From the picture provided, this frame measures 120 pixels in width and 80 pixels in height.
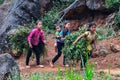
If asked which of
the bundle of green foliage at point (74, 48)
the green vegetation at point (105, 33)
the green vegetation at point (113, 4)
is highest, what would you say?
the green vegetation at point (113, 4)

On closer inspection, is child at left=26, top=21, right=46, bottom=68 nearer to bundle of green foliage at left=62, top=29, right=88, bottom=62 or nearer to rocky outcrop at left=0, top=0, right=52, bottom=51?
bundle of green foliage at left=62, top=29, right=88, bottom=62

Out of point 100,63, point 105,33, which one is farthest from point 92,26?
point 105,33

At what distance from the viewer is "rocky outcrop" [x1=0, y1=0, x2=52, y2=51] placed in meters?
17.6

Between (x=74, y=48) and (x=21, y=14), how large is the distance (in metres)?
8.59

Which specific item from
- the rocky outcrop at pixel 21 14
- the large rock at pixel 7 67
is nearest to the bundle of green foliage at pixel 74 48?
the large rock at pixel 7 67

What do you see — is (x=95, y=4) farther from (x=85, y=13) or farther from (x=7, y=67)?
(x=7, y=67)

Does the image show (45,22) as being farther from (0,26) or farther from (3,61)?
(3,61)

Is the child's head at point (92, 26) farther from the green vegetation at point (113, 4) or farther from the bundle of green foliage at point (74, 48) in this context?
the green vegetation at point (113, 4)

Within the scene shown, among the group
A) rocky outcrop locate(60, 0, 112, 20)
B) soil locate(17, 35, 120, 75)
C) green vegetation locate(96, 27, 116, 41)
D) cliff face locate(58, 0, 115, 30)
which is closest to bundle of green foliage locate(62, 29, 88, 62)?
soil locate(17, 35, 120, 75)

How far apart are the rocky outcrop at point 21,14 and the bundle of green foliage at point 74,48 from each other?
6.67 m

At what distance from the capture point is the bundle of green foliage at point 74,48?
391 inches

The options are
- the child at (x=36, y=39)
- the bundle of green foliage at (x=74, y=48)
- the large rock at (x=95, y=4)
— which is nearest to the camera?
the bundle of green foliage at (x=74, y=48)

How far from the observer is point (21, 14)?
18.4 m

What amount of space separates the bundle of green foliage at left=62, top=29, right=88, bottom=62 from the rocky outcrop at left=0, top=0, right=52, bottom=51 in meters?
6.67
